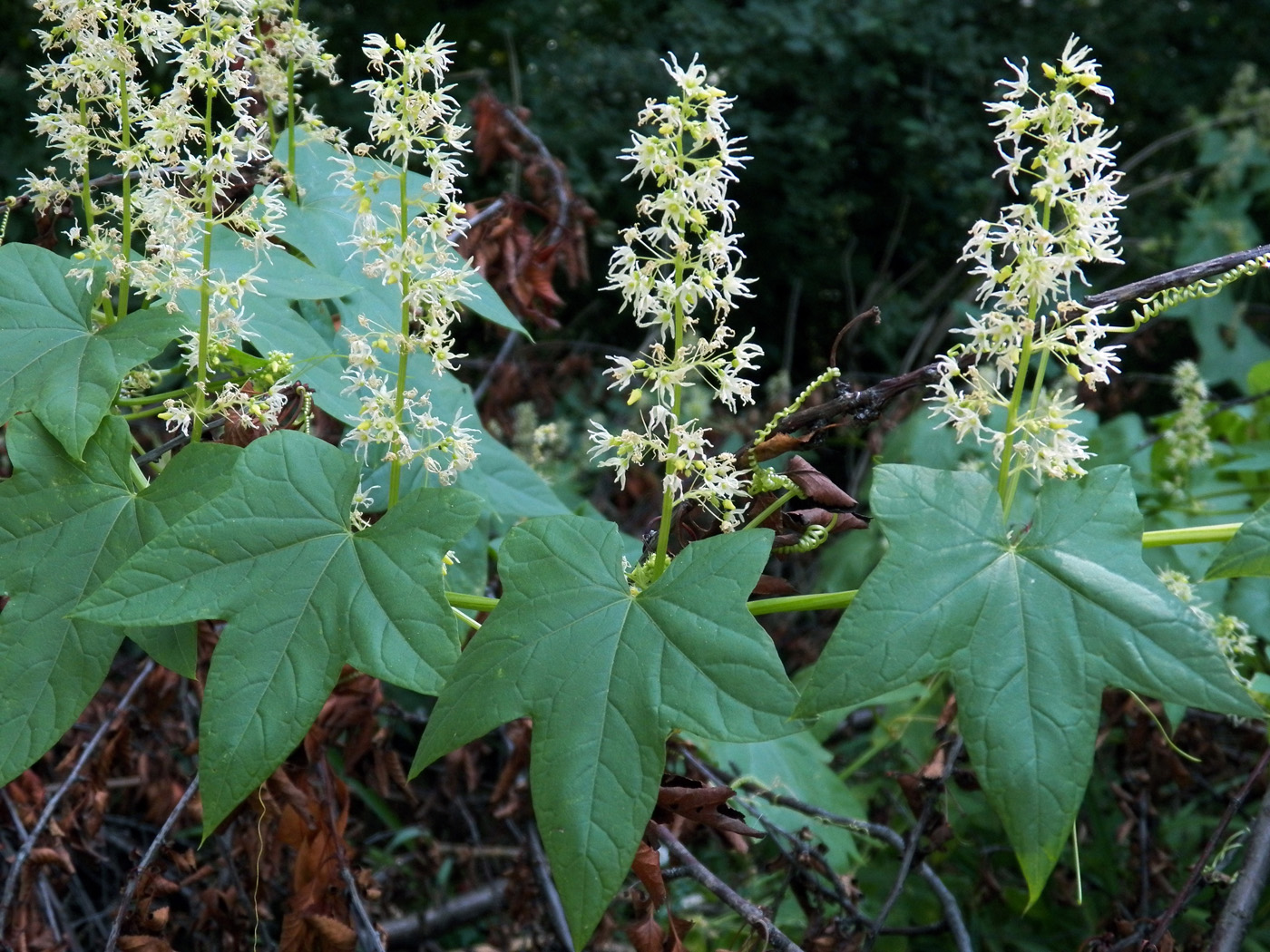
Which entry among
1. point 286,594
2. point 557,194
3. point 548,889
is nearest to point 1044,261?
point 286,594

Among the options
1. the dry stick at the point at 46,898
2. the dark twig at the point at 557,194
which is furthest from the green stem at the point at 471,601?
the dark twig at the point at 557,194

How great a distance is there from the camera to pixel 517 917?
240 centimetres

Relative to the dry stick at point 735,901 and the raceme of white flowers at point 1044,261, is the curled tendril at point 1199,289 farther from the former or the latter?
the dry stick at point 735,901

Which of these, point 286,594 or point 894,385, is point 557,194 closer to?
point 894,385

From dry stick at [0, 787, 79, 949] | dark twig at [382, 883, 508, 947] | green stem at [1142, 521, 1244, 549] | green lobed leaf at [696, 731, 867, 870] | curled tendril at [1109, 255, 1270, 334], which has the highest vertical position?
curled tendril at [1109, 255, 1270, 334]

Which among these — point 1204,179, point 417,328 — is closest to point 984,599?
point 417,328

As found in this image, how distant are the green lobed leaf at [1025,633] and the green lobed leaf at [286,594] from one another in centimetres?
42

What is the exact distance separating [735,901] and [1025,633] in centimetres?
70

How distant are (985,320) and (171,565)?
0.89m

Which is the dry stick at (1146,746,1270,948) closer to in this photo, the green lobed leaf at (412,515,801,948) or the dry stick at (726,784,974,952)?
the dry stick at (726,784,974,952)

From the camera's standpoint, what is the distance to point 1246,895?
1.45m

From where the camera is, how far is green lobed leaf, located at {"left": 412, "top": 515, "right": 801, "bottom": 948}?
3.31 ft

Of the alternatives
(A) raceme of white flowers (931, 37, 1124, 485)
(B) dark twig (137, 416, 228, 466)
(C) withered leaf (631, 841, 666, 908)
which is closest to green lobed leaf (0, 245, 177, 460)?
(B) dark twig (137, 416, 228, 466)

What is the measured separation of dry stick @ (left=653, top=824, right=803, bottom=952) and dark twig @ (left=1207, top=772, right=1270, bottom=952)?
Result: 1.83ft
